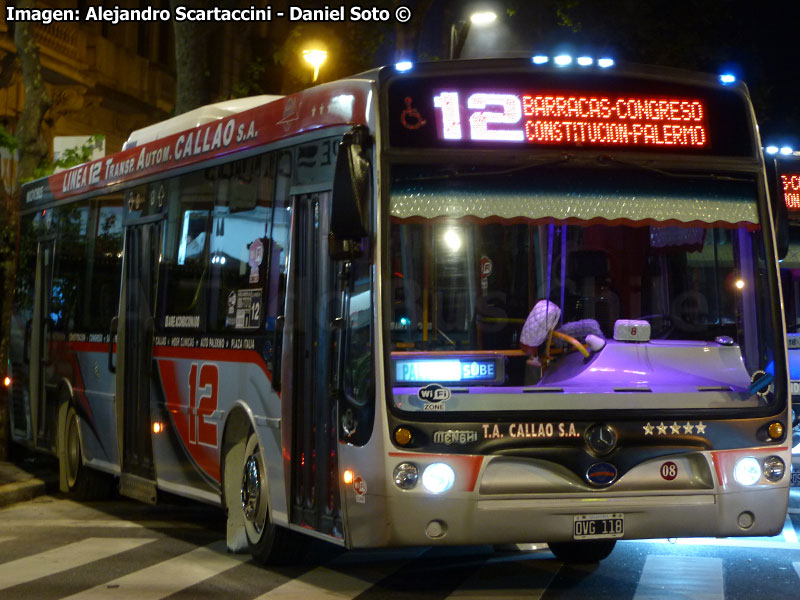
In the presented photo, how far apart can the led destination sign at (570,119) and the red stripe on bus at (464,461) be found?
69.6 inches

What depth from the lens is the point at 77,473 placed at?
521 inches

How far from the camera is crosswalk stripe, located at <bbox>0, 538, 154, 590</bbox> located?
30.0 ft

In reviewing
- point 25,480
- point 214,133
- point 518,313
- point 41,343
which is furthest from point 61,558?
point 41,343

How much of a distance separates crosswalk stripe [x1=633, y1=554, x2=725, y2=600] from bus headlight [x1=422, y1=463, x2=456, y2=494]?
1397 mm

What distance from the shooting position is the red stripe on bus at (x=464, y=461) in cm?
779

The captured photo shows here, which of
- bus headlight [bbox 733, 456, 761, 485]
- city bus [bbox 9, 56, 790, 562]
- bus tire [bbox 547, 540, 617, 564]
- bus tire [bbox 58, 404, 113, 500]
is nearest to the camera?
city bus [bbox 9, 56, 790, 562]

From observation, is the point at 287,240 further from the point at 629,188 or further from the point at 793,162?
the point at 793,162

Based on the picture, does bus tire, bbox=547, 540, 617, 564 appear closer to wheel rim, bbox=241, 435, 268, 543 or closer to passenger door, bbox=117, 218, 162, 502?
wheel rim, bbox=241, 435, 268, 543

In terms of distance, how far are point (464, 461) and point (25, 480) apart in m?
7.12

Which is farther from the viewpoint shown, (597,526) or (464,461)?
(597,526)

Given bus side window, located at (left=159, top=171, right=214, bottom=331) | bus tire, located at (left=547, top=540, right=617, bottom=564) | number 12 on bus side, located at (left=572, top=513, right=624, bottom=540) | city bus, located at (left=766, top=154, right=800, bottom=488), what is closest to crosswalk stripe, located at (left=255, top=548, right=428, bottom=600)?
bus tire, located at (left=547, top=540, right=617, bottom=564)

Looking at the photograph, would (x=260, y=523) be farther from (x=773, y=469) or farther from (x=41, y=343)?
(x=41, y=343)

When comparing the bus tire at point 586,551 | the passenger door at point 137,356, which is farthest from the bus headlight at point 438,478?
the passenger door at point 137,356

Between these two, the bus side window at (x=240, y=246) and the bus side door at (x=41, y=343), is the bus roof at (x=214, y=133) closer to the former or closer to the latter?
the bus side window at (x=240, y=246)
